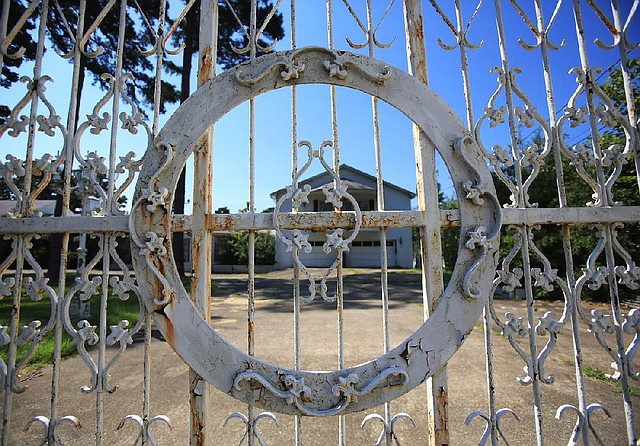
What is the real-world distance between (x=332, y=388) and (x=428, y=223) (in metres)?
0.90

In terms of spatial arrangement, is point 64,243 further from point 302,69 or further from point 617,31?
point 617,31

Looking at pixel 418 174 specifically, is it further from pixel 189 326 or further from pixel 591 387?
pixel 591 387

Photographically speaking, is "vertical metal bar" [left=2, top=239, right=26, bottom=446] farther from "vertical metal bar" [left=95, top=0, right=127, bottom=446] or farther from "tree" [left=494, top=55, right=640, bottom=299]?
"tree" [left=494, top=55, right=640, bottom=299]

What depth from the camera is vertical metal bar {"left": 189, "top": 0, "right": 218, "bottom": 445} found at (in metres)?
1.44

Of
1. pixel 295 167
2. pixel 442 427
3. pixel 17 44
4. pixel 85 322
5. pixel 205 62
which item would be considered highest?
pixel 17 44

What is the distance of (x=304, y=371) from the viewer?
1.41 metres

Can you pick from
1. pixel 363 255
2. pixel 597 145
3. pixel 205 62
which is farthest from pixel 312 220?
pixel 363 255

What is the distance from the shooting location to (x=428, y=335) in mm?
1477

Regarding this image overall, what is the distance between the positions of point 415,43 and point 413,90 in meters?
0.27

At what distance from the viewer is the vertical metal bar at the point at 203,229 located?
4.73ft

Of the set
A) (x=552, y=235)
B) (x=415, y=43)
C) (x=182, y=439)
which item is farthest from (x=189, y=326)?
(x=552, y=235)

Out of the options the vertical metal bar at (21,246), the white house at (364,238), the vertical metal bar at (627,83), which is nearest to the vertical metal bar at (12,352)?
the vertical metal bar at (21,246)

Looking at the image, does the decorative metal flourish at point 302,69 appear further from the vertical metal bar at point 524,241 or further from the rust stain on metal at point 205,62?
the vertical metal bar at point 524,241

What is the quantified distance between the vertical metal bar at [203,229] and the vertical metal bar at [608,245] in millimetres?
1923
